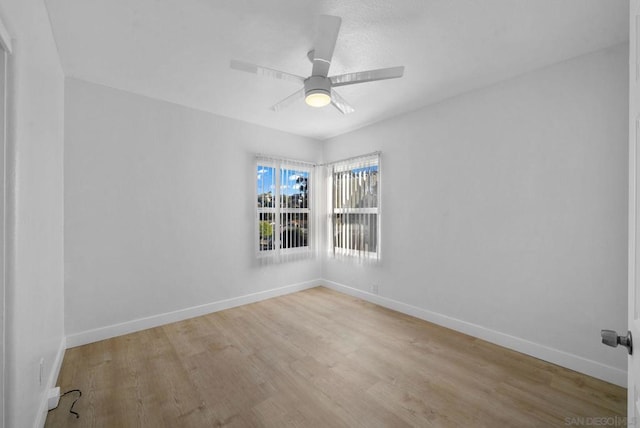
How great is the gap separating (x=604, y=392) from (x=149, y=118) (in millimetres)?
4746

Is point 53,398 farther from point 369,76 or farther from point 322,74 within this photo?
point 369,76

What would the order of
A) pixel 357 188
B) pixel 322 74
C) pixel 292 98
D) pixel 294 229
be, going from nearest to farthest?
1. pixel 322 74
2. pixel 292 98
3. pixel 357 188
4. pixel 294 229

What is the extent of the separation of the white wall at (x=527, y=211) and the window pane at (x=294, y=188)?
1.61 meters

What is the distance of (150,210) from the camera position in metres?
3.05

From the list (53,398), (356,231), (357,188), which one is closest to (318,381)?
(53,398)

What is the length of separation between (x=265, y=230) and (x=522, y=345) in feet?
10.6

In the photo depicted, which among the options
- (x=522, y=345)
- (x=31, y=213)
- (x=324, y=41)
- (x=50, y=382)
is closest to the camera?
(x=31, y=213)

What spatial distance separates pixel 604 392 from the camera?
1.94m

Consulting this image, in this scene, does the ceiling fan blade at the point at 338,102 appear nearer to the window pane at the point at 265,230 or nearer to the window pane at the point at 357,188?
the window pane at the point at 357,188

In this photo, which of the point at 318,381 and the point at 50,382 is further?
the point at 318,381

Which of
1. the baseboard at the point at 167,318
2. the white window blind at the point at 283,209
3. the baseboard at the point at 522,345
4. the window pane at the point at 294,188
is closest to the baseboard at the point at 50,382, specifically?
the baseboard at the point at 167,318

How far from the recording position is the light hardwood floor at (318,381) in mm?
1729

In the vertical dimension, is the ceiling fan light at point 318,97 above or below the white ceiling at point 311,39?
below

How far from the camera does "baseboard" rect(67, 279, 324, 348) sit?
2.66m
